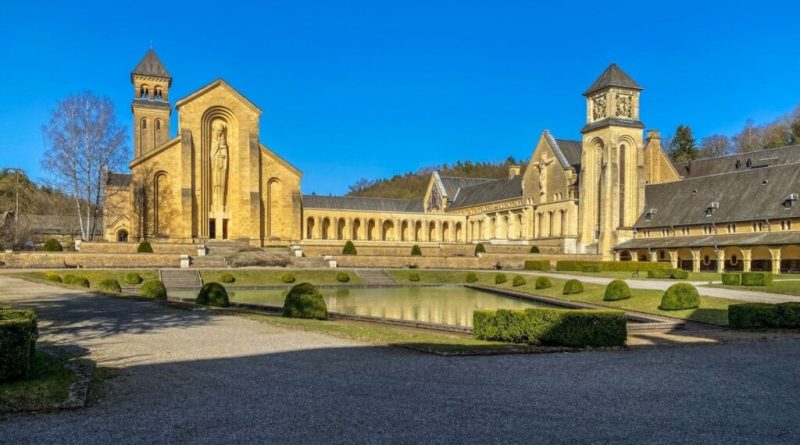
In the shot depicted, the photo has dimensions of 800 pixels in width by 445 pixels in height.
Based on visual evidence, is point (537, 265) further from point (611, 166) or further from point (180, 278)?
point (180, 278)

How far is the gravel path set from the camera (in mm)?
6219

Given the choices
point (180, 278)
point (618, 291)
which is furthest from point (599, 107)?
point (180, 278)

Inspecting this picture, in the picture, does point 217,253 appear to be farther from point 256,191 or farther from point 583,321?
point 583,321

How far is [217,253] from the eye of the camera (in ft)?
148

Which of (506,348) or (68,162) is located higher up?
(68,162)

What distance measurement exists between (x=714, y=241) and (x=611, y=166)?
12.6m

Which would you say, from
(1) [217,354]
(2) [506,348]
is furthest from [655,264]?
(1) [217,354]

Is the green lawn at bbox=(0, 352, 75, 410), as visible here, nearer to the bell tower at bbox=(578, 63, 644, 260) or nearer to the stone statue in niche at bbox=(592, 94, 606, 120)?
the bell tower at bbox=(578, 63, 644, 260)

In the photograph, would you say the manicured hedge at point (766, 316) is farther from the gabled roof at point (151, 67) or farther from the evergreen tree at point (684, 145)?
the evergreen tree at point (684, 145)

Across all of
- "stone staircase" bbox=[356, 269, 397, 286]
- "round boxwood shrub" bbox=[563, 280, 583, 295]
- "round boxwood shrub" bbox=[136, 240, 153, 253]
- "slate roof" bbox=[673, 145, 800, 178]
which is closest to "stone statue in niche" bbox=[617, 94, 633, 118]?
Answer: "slate roof" bbox=[673, 145, 800, 178]

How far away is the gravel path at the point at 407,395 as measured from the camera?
6219 millimetres

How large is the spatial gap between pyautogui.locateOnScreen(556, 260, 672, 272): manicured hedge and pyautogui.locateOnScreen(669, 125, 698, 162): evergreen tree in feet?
134

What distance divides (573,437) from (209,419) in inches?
152

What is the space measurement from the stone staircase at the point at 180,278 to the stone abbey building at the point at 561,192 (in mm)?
13555
